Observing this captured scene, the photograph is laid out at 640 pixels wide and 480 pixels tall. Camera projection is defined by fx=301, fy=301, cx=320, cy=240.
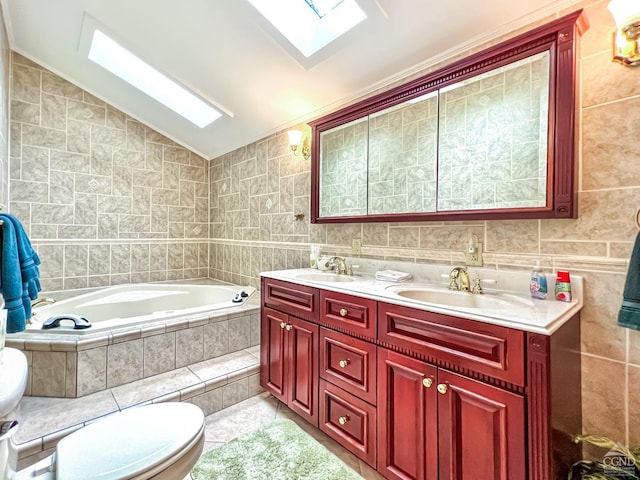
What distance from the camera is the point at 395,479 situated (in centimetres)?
134

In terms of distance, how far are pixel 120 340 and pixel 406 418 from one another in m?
1.88

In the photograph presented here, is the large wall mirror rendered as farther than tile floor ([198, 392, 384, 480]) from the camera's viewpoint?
No

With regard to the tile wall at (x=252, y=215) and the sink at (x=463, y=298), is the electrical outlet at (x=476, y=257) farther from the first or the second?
the sink at (x=463, y=298)

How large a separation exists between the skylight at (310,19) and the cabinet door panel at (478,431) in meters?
1.99

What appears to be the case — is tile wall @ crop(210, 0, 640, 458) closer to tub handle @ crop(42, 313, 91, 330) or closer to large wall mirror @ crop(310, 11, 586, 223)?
large wall mirror @ crop(310, 11, 586, 223)

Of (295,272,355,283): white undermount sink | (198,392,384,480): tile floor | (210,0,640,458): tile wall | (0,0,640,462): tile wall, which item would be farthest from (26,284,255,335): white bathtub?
(210,0,640,458): tile wall

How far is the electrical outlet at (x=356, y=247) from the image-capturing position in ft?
7.24

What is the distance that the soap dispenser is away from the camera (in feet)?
4.39

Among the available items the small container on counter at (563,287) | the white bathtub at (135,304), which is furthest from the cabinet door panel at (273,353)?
the small container on counter at (563,287)

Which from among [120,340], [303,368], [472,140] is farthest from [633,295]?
[120,340]

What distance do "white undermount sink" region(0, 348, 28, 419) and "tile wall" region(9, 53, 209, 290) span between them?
8.60 feet

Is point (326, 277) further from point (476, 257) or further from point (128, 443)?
point (128, 443)

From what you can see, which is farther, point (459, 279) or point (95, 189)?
point (95, 189)

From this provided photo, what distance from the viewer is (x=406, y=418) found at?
1.31 metres
